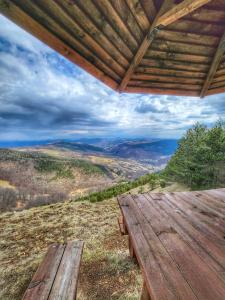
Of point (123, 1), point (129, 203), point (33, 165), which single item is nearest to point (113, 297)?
point (129, 203)

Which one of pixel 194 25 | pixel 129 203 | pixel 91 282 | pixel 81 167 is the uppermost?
pixel 194 25

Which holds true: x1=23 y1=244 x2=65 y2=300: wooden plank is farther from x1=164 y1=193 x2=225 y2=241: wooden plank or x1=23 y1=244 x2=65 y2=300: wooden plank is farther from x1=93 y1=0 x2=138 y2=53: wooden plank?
x1=93 y1=0 x2=138 y2=53: wooden plank

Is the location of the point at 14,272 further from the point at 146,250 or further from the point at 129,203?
the point at 146,250

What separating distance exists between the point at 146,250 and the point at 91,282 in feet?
7.68

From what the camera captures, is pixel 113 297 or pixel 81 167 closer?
pixel 113 297

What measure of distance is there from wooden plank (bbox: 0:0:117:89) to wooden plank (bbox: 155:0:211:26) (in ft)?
3.25

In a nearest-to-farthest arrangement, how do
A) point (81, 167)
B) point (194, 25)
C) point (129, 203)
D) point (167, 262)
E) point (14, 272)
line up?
point (167, 262) < point (194, 25) < point (129, 203) < point (14, 272) < point (81, 167)

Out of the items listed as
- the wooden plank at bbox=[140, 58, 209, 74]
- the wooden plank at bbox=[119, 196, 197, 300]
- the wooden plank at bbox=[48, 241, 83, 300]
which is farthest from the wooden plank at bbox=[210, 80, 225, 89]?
the wooden plank at bbox=[48, 241, 83, 300]

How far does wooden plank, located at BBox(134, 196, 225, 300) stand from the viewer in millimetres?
1300

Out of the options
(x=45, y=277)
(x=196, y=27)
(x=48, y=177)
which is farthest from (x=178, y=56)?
(x=48, y=177)

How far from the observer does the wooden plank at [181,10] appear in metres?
1.92

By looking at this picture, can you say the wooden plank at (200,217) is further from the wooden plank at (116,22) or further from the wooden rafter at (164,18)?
the wooden plank at (116,22)

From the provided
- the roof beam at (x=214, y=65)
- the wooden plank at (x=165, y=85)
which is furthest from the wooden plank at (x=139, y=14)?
the roof beam at (x=214, y=65)

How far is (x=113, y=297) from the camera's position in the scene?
3090 mm
